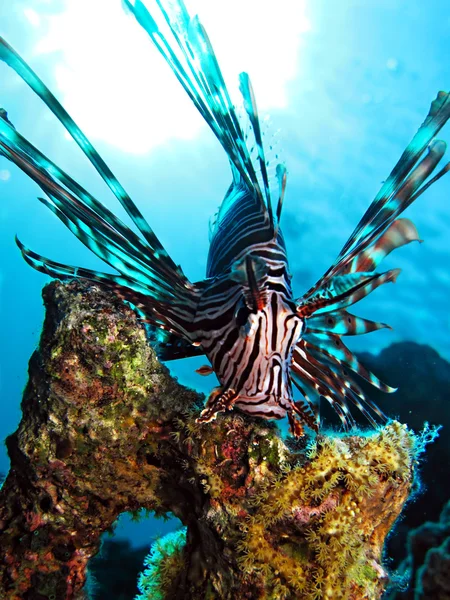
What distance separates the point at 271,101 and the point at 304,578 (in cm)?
1581

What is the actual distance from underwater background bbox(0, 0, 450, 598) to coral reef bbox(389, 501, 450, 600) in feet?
11.0

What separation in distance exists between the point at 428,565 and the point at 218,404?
Result: 4.10 m

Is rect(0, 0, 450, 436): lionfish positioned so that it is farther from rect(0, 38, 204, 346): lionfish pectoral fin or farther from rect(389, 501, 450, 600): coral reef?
rect(389, 501, 450, 600): coral reef

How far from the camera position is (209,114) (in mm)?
2340

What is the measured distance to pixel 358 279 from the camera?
81.7 inches

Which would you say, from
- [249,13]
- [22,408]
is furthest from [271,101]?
[22,408]

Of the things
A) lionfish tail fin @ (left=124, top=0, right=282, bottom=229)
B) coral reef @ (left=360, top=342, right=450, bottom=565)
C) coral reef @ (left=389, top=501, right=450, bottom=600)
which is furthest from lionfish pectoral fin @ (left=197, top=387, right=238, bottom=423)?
coral reef @ (left=360, top=342, right=450, bottom=565)

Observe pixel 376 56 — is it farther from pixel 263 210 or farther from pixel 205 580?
pixel 205 580

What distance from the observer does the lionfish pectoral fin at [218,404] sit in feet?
6.40

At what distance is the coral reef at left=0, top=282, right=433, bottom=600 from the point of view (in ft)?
7.01

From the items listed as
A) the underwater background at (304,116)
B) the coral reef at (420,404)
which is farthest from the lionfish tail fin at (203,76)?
the underwater background at (304,116)

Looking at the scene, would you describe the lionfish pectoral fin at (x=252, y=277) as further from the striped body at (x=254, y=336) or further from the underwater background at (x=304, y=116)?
the underwater background at (x=304, y=116)

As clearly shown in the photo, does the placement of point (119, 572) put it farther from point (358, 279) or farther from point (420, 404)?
point (358, 279)

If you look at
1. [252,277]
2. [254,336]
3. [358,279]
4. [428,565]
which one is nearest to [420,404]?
[428,565]
